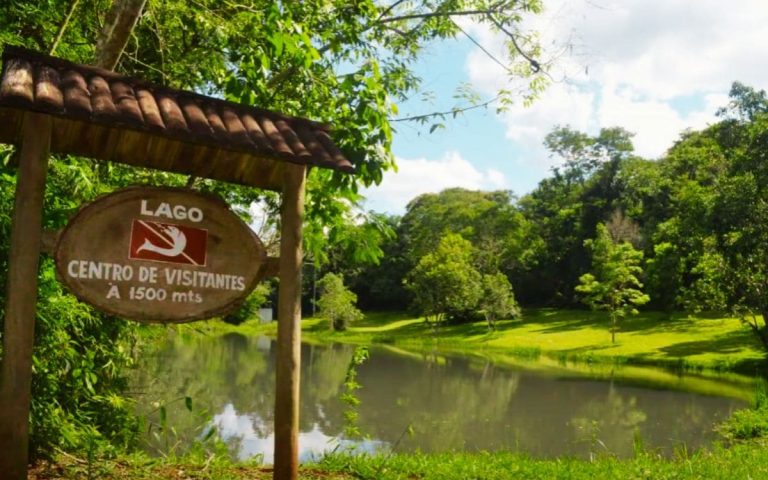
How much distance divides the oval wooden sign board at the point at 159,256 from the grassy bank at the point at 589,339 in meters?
27.5

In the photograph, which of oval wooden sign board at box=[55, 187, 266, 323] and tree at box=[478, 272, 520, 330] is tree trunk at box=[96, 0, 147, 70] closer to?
oval wooden sign board at box=[55, 187, 266, 323]

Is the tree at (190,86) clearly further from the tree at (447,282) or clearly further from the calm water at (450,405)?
the tree at (447,282)

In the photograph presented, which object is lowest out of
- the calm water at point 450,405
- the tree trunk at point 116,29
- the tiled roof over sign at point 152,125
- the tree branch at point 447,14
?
the calm water at point 450,405

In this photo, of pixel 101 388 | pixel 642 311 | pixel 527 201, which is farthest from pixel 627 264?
pixel 101 388

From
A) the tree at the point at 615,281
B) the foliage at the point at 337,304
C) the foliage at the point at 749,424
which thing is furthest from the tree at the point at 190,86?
the foliage at the point at 337,304

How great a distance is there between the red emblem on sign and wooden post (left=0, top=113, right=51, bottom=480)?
0.49 m

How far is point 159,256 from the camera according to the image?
3564mm

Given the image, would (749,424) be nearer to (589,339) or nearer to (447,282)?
(589,339)

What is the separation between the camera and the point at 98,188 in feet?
17.5

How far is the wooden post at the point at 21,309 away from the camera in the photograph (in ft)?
10.2

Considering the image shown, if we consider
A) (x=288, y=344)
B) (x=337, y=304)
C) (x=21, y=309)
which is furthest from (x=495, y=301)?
(x=21, y=309)

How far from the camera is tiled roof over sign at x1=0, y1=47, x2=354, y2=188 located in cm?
318

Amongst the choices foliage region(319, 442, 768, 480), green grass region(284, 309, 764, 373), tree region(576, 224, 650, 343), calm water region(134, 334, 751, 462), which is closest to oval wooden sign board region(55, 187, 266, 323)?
foliage region(319, 442, 768, 480)

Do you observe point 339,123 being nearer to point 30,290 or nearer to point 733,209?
point 30,290
